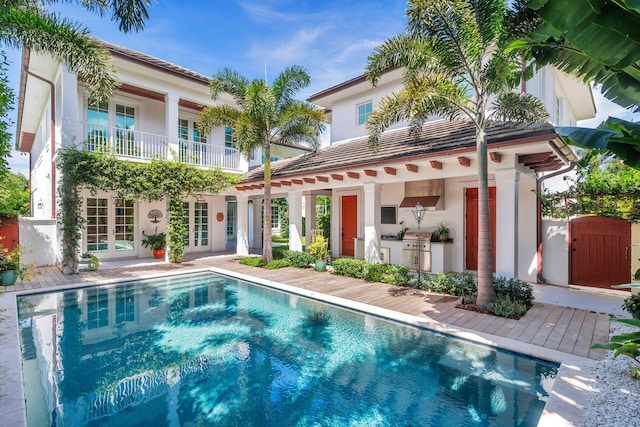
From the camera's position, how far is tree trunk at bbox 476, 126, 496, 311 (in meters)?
8.48

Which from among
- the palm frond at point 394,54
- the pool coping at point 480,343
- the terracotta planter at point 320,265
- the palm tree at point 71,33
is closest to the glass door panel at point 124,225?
the palm tree at point 71,33

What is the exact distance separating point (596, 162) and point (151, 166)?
2076cm

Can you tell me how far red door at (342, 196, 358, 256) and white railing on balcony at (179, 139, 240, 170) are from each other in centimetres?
771

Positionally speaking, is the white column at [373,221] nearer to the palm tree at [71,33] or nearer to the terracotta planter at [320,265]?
the terracotta planter at [320,265]

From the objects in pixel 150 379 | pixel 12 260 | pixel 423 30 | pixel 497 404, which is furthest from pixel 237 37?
→ pixel 497 404

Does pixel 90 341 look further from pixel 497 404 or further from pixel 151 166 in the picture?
pixel 151 166

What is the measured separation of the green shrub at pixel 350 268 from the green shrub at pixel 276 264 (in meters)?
3.04

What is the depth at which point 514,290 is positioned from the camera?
9.06 m

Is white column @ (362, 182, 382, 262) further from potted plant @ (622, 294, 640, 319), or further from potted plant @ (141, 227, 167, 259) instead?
potted plant @ (141, 227, 167, 259)

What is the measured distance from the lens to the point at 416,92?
8.70 m

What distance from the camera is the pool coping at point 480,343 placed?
14.2 ft

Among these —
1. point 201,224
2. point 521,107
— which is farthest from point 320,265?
point 201,224

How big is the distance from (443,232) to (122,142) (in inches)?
669

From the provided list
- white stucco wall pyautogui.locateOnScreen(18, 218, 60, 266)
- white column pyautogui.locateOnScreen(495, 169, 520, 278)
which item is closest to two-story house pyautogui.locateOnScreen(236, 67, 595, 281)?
white column pyautogui.locateOnScreen(495, 169, 520, 278)
